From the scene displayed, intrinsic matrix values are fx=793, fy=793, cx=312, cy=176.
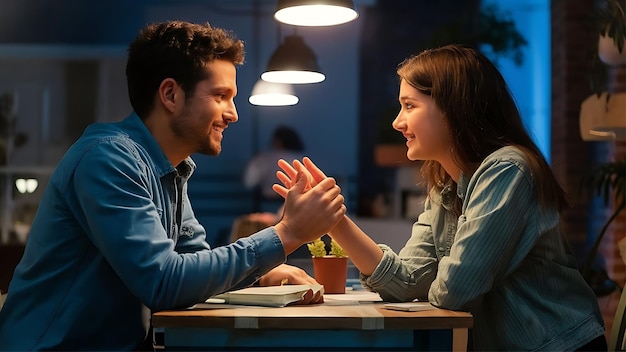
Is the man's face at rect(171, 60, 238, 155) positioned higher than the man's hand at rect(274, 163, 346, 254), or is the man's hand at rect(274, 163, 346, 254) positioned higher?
the man's face at rect(171, 60, 238, 155)

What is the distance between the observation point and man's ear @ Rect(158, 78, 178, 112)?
179 cm

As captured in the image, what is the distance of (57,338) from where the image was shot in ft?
5.13

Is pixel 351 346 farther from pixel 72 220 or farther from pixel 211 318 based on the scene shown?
pixel 72 220

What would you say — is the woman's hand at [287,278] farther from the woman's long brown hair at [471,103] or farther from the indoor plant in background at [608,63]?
the indoor plant in background at [608,63]

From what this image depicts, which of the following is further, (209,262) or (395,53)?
(395,53)

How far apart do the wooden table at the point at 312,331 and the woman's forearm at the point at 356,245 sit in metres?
0.35

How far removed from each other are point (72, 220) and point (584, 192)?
446cm

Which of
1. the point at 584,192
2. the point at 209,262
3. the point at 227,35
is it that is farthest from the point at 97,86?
the point at 209,262

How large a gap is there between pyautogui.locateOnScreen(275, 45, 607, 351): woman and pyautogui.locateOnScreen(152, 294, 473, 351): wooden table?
138 mm

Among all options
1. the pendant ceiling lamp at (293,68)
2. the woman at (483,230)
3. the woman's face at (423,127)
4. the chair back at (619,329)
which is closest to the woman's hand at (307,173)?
the woman at (483,230)

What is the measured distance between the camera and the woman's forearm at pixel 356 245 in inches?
71.1

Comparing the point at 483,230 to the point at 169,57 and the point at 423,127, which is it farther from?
the point at 169,57

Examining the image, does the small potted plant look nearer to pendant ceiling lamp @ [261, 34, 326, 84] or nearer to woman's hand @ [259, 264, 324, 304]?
woman's hand @ [259, 264, 324, 304]

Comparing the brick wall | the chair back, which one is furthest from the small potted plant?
the brick wall
